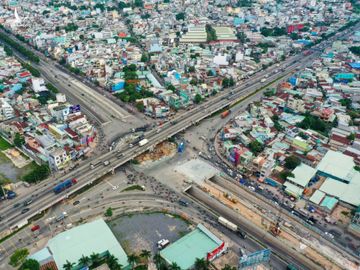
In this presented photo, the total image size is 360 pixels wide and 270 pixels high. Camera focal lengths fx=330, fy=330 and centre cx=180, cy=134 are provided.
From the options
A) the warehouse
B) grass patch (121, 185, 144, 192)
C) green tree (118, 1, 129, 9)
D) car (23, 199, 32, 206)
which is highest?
green tree (118, 1, 129, 9)

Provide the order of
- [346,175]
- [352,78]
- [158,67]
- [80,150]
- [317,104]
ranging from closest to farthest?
[346,175]
[80,150]
[317,104]
[352,78]
[158,67]

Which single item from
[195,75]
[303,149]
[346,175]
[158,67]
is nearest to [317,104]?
[303,149]

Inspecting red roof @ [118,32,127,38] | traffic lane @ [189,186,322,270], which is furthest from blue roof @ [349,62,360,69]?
red roof @ [118,32,127,38]

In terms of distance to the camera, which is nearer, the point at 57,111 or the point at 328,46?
the point at 57,111

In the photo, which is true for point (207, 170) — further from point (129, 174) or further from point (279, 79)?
point (279, 79)

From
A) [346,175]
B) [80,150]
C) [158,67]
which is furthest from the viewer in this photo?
[158,67]

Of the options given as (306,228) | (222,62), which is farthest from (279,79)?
(306,228)

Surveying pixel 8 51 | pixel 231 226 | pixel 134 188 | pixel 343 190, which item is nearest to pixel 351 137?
pixel 343 190

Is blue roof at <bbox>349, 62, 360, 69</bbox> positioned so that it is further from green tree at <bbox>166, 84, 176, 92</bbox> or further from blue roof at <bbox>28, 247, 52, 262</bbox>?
blue roof at <bbox>28, 247, 52, 262</bbox>
